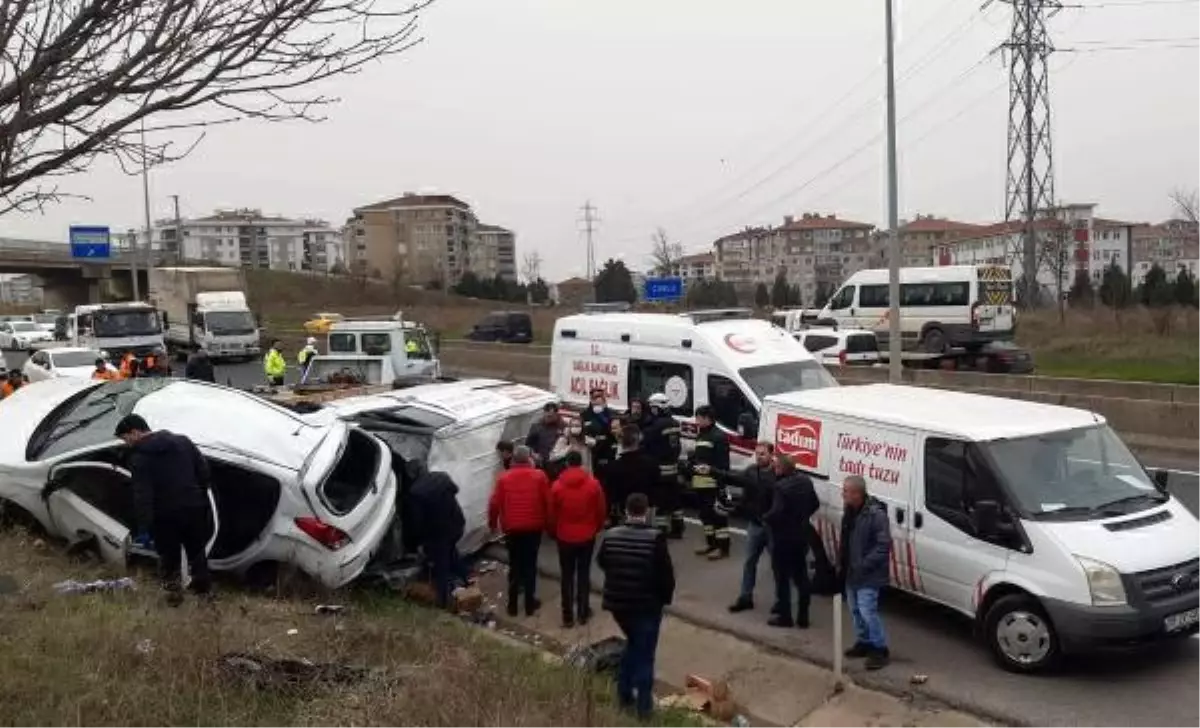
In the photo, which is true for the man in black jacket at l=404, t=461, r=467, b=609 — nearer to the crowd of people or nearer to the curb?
the crowd of people

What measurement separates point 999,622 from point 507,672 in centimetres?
359

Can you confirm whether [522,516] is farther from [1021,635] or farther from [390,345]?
[390,345]

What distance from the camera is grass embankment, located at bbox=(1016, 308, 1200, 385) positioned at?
2489 centimetres

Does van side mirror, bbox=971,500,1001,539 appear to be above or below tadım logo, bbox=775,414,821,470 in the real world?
below

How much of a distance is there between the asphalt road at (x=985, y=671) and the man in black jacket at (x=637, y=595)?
5.80 ft

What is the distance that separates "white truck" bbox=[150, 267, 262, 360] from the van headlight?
113ft

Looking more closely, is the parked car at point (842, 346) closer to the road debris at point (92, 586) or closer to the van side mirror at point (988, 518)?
the van side mirror at point (988, 518)

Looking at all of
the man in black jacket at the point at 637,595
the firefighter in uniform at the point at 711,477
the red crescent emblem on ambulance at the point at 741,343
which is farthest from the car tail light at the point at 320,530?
the red crescent emblem on ambulance at the point at 741,343

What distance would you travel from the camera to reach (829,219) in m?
161

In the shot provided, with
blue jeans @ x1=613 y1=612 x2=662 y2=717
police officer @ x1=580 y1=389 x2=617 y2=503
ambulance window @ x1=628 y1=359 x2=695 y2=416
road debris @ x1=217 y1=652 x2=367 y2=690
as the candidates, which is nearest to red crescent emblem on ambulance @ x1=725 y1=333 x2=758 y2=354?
ambulance window @ x1=628 y1=359 x2=695 y2=416

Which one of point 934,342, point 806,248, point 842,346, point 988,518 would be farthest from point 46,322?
point 806,248

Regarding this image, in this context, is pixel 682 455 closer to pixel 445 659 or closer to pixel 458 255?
pixel 445 659

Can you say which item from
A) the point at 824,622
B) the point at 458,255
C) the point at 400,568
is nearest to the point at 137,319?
the point at 400,568

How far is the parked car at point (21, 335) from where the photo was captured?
1812 inches
